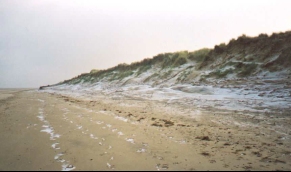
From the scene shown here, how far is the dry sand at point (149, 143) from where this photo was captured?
3375 mm

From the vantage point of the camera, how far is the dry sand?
11.1 feet

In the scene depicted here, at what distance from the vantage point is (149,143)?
441 cm

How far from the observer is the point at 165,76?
779 inches

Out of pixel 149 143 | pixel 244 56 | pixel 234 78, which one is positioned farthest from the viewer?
pixel 244 56

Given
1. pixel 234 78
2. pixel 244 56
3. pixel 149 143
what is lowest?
pixel 149 143

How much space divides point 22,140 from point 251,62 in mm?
13723

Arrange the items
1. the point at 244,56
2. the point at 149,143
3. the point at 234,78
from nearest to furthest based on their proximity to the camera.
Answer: the point at 149,143 < the point at 234,78 < the point at 244,56

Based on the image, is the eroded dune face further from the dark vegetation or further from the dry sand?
the dry sand

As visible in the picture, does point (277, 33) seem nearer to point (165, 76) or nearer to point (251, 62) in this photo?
point (251, 62)

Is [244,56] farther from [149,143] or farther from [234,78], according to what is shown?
[149,143]

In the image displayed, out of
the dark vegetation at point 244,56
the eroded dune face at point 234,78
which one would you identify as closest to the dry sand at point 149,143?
the eroded dune face at point 234,78

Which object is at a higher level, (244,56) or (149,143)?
(244,56)

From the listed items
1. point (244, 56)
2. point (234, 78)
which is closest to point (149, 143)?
point (234, 78)

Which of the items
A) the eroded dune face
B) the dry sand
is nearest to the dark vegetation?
the eroded dune face
